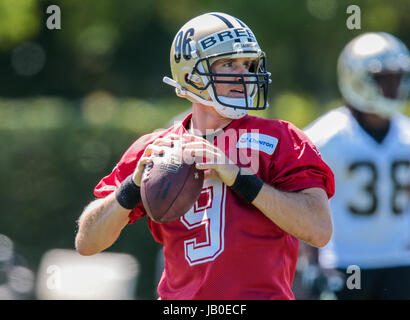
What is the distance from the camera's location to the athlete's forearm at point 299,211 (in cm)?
285

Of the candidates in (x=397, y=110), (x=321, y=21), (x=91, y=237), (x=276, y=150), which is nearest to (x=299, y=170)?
(x=276, y=150)

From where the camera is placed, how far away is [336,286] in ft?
16.8

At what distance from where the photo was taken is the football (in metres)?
2.92

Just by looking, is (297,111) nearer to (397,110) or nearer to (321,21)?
(397,110)

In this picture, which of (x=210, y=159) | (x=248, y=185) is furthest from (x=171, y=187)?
(x=248, y=185)

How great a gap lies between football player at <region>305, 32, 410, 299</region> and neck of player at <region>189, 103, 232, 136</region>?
199 cm

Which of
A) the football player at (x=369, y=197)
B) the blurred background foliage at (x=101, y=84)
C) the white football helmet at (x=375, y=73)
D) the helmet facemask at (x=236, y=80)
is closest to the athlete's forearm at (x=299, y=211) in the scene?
the helmet facemask at (x=236, y=80)

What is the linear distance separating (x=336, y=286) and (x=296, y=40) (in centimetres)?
805

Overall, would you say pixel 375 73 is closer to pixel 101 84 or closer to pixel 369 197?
pixel 369 197

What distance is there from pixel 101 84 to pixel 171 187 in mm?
11141

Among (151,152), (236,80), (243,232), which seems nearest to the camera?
(243,232)

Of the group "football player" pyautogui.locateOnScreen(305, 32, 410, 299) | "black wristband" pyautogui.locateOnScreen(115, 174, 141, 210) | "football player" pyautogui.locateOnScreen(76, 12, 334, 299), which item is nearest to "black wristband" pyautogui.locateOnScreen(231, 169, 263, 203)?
"football player" pyautogui.locateOnScreen(76, 12, 334, 299)

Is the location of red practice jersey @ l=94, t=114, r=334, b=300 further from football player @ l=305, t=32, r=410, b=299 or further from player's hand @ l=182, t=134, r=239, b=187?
football player @ l=305, t=32, r=410, b=299

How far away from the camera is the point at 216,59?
3.19 meters
